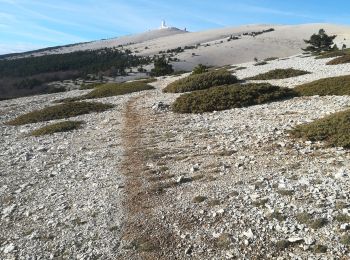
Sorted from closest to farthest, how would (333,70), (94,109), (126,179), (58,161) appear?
(126,179)
(58,161)
(94,109)
(333,70)

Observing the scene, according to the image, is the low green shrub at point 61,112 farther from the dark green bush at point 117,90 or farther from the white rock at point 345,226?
the white rock at point 345,226

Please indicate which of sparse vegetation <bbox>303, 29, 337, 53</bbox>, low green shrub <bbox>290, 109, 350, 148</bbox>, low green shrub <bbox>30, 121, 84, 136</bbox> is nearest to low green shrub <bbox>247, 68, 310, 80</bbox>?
low green shrub <bbox>30, 121, 84, 136</bbox>

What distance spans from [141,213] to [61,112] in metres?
18.7

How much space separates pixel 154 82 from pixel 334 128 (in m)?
31.6

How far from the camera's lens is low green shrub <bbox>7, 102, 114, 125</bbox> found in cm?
2803

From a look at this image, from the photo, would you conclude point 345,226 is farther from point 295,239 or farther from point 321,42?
point 321,42

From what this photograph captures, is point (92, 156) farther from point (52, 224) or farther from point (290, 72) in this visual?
point (290, 72)

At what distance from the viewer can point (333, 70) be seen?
33.7m

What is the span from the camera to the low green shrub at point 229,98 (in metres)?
23.9

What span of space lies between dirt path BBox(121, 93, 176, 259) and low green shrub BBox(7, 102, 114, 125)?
1046cm

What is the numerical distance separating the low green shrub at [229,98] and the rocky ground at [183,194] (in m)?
3.13

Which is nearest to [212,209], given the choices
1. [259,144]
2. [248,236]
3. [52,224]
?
[248,236]

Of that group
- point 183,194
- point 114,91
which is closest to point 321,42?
point 114,91

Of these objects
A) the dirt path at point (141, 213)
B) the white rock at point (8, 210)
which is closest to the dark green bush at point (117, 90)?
the dirt path at point (141, 213)
